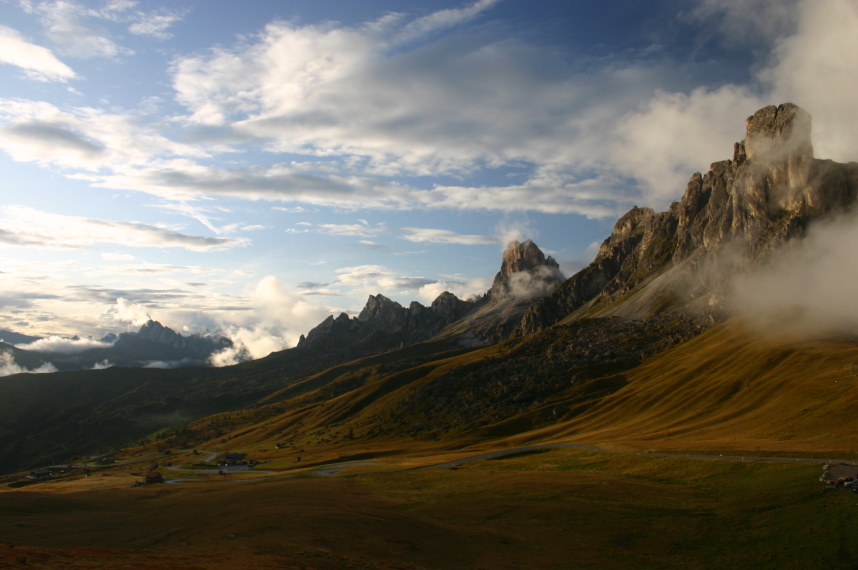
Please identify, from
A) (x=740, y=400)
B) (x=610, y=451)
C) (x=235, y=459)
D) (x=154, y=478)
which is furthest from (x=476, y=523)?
(x=235, y=459)

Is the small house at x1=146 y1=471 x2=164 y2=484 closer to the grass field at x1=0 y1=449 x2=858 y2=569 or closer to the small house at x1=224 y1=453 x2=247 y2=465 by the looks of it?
the small house at x1=224 y1=453 x2=247 y2=465

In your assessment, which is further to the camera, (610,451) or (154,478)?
(154,478)

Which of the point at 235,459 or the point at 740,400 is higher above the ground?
the point at 740,400

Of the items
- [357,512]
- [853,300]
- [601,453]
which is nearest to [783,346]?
[853,300]

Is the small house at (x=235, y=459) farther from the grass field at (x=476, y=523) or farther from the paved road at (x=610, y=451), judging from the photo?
the paved road at (x=610, y=451)

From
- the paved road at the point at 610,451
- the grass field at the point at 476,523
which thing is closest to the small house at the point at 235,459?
the grass field at the point at 476,523

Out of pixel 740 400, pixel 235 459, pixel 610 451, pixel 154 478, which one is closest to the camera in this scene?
pixel 610 451

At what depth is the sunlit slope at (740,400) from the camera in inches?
3821

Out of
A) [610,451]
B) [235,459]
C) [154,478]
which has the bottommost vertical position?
[235,459]

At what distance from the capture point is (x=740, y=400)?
434ft

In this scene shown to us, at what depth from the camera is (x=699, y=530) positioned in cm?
5531

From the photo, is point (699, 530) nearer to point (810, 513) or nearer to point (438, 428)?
point (810, 513)

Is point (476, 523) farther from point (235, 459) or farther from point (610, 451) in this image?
point (235, 459)

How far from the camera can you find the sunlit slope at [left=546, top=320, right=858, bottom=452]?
9706 cm
